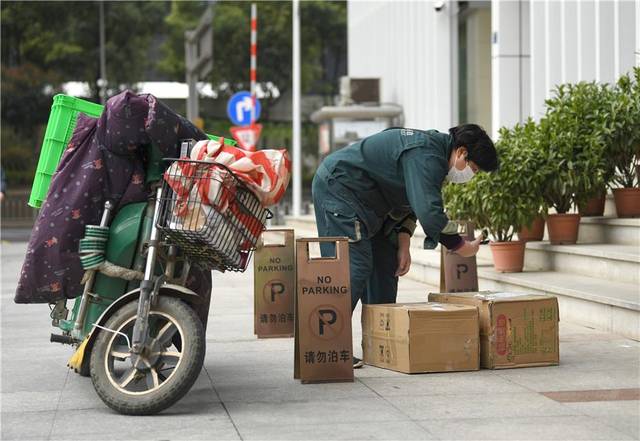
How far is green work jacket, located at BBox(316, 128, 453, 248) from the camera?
602 cm

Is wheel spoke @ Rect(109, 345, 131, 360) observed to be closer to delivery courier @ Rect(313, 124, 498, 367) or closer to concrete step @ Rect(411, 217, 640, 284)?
delivery courier @ Rect(313, 124, 498, 367)

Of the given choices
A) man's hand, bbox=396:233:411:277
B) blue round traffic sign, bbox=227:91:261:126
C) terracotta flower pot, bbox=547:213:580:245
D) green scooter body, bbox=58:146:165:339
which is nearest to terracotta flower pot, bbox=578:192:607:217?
terracotta flower pot, bbox=547:213:580:245

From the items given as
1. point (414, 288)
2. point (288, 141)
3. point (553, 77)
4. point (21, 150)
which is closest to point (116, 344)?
point (414, 288)

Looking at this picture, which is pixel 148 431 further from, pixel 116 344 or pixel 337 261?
pixel 337 261

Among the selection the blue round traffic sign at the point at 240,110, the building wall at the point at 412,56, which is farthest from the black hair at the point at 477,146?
the blue round traffic sign at the point at 240,110

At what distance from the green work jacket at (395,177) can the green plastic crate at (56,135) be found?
1.54m

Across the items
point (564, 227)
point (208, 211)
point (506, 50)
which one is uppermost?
point (506, 50)

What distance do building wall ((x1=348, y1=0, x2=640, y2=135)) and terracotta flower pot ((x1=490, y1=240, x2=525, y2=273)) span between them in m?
2.24

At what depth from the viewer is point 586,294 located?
317 inches

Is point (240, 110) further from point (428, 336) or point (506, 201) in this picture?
point (428, 336)

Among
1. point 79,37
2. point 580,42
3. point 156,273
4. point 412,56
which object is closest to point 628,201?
point 580,42

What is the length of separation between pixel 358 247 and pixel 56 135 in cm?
190

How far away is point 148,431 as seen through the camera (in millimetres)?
4938

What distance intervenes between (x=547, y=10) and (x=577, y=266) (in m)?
4.11
